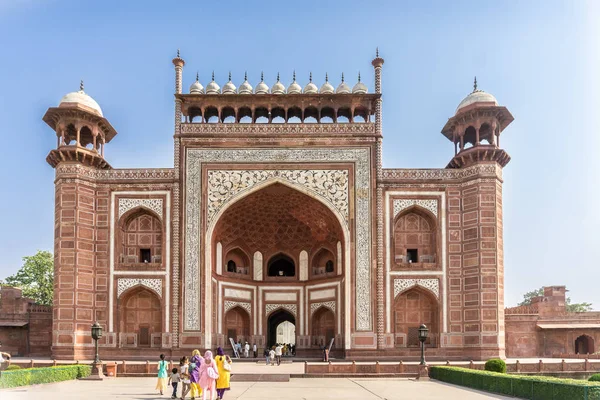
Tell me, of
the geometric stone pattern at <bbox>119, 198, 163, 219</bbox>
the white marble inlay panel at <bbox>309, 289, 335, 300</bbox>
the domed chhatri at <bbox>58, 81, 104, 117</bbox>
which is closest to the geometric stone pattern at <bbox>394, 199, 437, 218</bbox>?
the white marble inlay panel at <bbox>309, 289, 335, 300</bbox>

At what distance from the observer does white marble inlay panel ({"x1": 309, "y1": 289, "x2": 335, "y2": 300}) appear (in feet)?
89.8

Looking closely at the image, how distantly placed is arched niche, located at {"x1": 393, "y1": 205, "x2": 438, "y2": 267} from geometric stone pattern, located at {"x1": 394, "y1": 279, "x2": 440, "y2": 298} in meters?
0.76

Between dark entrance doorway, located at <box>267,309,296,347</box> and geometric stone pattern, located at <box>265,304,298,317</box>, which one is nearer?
geometric stone pattern, located at <box>265,304,298,317</box>

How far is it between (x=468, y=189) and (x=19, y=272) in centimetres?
2545

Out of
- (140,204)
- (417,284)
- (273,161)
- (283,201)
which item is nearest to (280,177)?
(273,161)

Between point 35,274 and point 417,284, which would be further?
point 35,274

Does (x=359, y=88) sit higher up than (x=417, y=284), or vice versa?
(x=359, y=88)

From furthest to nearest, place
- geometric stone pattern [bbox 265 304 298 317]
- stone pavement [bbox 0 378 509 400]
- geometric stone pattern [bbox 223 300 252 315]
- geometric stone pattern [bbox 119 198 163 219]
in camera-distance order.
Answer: geometric stone pattern [bbox 265 304 298 317] < geometric stone pattern [bbox 223 300 252 315] < geometric stone pattern [bbox 119 198 163 219] < stone pavement [bbox 0 378 509 400]

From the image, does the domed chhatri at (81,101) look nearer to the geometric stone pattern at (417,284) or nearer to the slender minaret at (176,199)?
the slender minaret at (176,199)

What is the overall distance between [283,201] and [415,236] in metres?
5.29

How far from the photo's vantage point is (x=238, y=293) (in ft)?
91.1

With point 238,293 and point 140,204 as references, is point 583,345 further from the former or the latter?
point 140,204

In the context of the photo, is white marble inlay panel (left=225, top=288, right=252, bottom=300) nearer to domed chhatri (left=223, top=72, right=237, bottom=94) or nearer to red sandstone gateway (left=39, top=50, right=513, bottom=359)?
red sandstone gateway (left=39, top=50, right=513, bottom=359)

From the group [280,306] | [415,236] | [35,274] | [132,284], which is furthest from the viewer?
[35,274]
